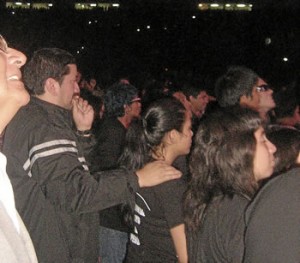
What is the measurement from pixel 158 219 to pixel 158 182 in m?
0.37

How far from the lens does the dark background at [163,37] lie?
84.6 ft

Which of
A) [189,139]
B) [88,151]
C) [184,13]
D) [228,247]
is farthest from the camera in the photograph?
[184,13]

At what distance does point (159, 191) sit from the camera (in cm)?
342

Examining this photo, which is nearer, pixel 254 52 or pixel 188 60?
pixel 254 52

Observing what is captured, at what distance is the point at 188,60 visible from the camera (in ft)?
93.7

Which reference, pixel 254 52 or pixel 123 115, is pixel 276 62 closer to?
pixel 254 52

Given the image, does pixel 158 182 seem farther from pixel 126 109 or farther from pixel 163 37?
pixel 163 37

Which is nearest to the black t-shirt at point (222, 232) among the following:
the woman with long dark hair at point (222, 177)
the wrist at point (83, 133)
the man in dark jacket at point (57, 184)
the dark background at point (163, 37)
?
the woman with long dark hair at point (222, 177)

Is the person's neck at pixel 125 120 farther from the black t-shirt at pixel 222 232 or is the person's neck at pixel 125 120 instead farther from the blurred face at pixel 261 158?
the black t-shirt at pixel 222 232

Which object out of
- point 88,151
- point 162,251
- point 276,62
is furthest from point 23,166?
point 276,62

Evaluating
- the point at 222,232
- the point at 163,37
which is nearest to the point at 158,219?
the point at 222,232

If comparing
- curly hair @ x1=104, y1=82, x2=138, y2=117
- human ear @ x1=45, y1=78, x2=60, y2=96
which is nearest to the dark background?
curly hair @ x1=104, y1=82, x2=138, y2=117

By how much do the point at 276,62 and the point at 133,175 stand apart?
859 inches

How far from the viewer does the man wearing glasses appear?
17.6 ft
